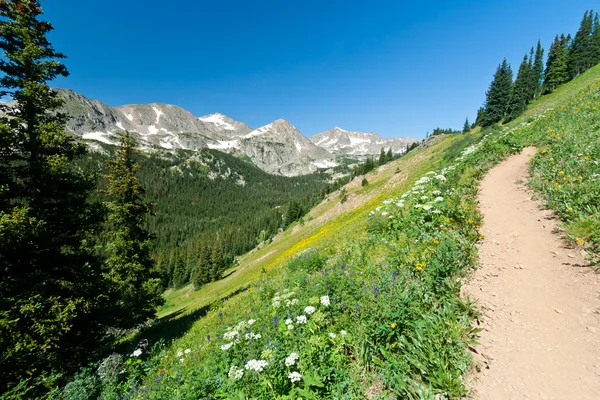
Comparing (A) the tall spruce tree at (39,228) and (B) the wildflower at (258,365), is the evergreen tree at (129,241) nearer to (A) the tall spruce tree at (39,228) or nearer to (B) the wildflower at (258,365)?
(A) the tall spruce tree at (39,228)

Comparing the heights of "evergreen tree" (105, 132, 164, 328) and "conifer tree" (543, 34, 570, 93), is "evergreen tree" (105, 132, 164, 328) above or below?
below

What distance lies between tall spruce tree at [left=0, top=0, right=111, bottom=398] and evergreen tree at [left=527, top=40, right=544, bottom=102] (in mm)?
104921

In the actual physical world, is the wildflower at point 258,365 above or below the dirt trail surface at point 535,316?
above

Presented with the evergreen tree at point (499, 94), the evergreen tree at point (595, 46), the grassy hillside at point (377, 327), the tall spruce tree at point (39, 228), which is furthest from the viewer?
the evergreen tree at point (595, 46)

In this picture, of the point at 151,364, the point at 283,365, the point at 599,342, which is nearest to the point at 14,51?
the point at 151,364

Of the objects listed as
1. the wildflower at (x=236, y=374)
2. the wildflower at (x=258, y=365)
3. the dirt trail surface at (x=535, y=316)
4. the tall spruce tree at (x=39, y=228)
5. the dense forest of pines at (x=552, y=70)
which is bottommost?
the dirt trail surface at (x=535, y=316)

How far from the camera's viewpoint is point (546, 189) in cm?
800

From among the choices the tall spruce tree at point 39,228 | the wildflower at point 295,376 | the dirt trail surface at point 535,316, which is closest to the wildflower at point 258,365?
the wildflower at point 295,376

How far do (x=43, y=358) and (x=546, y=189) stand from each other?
57.9 feet

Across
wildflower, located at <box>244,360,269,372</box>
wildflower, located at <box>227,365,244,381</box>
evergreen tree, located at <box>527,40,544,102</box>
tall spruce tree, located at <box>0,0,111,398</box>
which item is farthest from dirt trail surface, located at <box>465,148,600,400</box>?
evergreen tree, located at <box>527,40,544,102</box>

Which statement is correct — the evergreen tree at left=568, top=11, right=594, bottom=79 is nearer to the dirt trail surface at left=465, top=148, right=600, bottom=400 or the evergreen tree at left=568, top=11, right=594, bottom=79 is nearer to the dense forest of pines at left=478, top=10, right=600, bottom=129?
the dense forest of pines at left=478, top=10, right=600, bottom=129

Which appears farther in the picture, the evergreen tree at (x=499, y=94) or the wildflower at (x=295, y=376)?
the evergreen tree at (x=499, y=94)

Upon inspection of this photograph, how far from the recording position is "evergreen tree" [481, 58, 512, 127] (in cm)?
5491

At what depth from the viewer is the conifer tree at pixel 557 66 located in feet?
227
